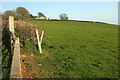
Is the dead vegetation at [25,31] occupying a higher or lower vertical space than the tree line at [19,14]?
lower

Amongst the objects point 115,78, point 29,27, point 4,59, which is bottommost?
point 115,78

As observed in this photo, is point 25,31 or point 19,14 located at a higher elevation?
point 19,14

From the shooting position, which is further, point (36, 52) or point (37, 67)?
point (36, 52)

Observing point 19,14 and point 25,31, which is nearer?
point 25,31

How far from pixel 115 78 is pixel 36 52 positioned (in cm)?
432

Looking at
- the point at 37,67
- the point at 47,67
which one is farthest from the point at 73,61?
the point at 37,67

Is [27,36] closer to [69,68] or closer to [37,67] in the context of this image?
[37,67]

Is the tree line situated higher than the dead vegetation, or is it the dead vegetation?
the tree line

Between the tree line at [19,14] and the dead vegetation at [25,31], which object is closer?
the dead vegetation at [25,31]

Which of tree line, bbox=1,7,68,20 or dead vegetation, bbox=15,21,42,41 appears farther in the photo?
tree line, bbox=1,7,68,20

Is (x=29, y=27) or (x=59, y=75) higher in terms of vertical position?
(x=29, y=27)

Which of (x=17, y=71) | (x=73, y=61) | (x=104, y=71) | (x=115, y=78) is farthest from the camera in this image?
(x=73, y=61)

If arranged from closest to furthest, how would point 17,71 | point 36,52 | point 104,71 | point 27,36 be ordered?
point 17,71
point 104,71
point 36,52
point 27,36

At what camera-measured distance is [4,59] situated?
5113 mm
